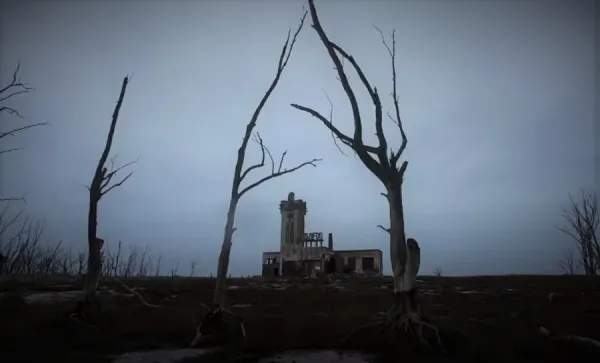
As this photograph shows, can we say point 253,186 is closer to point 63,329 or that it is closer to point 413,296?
point 413,296

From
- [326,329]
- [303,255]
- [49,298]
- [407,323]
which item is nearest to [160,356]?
[326,329]

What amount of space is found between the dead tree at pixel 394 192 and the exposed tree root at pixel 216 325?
11.1 feet

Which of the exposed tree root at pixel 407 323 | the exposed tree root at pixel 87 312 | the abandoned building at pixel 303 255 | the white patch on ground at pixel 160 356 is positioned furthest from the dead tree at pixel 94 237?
the abandoned building at pixel 303 255

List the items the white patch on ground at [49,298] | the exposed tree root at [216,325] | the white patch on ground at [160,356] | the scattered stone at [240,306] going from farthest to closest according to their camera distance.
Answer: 1. the white patch on ground at [49,298]
2. the scattered stone at [240,306]
3. the exposed tree root at [216,325]
4. the white patch on ground at [160,356]

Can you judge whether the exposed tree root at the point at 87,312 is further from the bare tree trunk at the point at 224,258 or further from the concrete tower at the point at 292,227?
the concrete tower at the point at 292,227

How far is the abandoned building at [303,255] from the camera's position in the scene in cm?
3944

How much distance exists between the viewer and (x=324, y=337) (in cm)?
818

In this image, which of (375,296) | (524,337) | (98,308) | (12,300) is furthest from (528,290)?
(12,300)

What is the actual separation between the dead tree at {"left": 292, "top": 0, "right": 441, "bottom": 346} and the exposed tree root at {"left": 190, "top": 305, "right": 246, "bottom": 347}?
3.38 m

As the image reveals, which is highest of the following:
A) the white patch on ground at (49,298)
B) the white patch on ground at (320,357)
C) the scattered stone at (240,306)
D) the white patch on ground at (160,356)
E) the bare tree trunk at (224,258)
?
the bare tree trunk at (224,258)

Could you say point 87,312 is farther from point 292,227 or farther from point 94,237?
point 292,227

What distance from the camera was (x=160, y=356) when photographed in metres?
6.99

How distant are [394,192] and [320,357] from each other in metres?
3.64

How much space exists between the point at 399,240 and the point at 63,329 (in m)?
8.10
